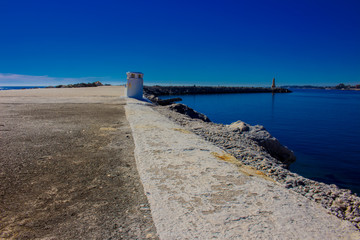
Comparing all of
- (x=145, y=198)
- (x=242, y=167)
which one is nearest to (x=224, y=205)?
(x=145, y=198)

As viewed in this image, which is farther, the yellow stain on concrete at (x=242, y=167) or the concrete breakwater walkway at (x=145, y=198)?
the yellow stain on concrete at (x=242, y=167)

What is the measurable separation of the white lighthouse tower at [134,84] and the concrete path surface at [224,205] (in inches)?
463

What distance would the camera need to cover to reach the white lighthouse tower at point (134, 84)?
14.1 metres

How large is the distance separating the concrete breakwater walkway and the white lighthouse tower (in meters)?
11.1

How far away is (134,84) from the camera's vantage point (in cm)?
1423

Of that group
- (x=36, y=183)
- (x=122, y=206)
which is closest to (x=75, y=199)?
(x=122, y=206)

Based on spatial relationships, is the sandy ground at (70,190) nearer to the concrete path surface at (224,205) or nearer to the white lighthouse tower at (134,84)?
the concrete path surface at (224,205)

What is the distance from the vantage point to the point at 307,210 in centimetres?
184

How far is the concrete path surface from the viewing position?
1563 millimetres

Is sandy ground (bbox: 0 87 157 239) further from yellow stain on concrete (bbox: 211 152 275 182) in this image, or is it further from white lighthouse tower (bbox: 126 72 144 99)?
white lighthouse tower (bbox: 126 72 144 99)

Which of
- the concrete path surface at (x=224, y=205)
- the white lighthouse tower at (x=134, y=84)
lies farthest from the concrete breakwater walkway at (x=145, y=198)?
the white lighthouse tower at (x=134, y=84)

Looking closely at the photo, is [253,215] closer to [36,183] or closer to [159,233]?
[159,233]

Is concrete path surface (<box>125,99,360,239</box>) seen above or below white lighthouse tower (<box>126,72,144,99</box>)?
below

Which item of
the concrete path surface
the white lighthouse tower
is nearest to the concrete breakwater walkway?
the concrete path surface
